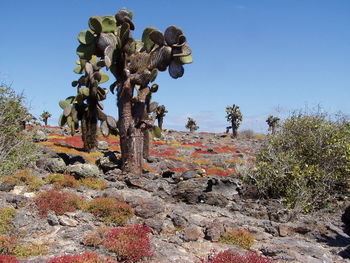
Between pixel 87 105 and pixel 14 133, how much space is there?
910 centimetres

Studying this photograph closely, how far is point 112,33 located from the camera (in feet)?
55.1

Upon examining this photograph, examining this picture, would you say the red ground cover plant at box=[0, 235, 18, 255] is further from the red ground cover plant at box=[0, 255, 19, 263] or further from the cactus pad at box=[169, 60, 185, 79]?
the cactus pad at box=[169, 60, 185, 79]

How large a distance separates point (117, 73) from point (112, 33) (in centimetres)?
205

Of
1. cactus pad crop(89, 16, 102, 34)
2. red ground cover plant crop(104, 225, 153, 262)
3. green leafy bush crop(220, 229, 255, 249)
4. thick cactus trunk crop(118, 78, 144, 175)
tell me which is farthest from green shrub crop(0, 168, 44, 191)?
cactus pad crop(89, 16, 102, 34)

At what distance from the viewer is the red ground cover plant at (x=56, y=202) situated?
10.0 meters

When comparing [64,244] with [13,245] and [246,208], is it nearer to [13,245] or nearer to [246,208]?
[13,245]

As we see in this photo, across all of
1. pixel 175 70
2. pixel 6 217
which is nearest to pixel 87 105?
pixel 175 70

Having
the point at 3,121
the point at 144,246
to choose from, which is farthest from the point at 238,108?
the point at 144,246

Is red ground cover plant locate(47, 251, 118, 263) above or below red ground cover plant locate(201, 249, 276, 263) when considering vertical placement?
above

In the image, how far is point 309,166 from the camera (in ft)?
45.9

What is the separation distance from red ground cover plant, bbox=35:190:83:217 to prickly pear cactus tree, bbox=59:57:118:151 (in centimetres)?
1184

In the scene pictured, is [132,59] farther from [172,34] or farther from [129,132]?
[129,132]

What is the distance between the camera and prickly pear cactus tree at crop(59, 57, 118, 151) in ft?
73.7

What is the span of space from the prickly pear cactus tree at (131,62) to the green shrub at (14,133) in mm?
4004
